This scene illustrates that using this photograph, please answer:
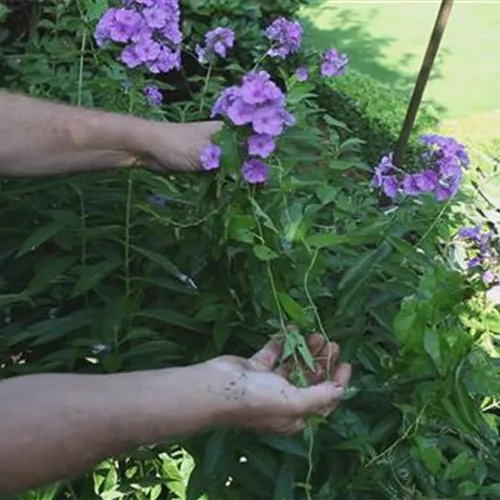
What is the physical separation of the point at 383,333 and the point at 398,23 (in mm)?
7886

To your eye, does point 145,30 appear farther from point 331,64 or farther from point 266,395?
point 266,395

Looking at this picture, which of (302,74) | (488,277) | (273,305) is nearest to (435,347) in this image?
(488,277)

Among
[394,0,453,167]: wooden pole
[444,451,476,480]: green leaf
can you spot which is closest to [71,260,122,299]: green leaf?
[444,451,476,480]: green leaf

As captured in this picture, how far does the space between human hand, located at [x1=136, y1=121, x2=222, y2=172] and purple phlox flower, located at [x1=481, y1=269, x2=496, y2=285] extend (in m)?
0.54

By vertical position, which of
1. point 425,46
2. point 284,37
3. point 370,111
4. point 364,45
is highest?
point 284,37

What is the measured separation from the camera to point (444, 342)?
4.86 ft

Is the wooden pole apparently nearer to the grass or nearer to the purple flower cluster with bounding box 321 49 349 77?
the purple flower cluster with bounding box 321 49 349 77

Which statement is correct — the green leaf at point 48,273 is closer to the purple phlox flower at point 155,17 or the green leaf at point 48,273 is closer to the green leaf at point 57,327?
the green leaf at point 57,327

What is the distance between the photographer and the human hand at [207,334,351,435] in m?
1.32

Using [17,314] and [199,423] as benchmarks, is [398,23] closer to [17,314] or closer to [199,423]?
[17,314]

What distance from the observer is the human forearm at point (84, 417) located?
1.21m

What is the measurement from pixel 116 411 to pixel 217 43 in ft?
4.08

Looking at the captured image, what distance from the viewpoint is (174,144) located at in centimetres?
191

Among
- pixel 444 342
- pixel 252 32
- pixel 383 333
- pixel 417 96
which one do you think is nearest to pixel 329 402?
pixel 444 342
